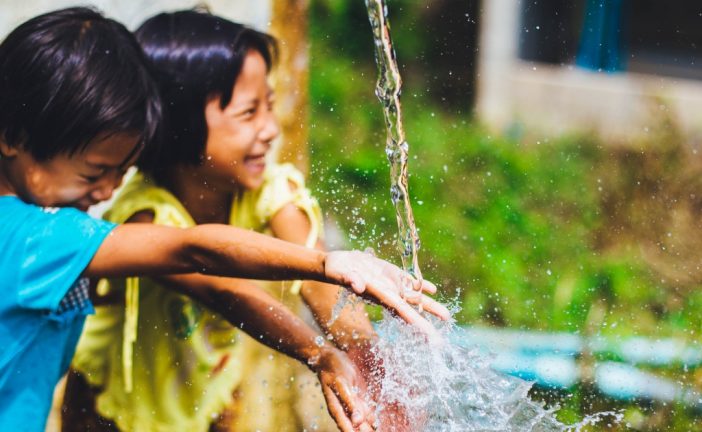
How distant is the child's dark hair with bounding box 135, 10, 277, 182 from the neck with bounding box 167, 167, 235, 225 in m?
0.03

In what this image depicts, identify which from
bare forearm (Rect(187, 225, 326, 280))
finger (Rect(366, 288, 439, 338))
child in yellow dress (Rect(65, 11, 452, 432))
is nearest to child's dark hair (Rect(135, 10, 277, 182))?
child in yellow dress (Rect(65, 11, 452, 432))

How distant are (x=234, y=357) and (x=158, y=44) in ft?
2.22

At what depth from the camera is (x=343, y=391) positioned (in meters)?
1.77

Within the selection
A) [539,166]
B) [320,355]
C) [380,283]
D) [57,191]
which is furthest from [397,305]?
[539,166]

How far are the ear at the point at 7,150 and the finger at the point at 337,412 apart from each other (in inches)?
26.1

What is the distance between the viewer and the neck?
6.70 feet

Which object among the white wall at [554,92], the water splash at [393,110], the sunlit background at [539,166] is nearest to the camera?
the water splash at [393,110]

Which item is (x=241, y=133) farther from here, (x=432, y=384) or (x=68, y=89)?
(x=432, y=384)

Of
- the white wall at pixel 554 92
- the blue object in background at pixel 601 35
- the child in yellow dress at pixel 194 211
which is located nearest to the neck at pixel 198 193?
the child in yellow dress at pixel 194 211

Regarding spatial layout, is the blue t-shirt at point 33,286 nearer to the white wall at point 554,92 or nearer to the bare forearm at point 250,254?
the bare forearm at point 250,254

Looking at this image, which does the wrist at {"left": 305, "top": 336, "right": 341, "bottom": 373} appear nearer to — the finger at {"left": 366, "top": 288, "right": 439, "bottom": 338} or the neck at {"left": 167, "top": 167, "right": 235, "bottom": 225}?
the neck at {"left": 167, "top": 167, "right": 235, "bottom": 225}

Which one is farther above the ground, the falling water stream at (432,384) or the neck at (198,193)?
the neck at (198,193)

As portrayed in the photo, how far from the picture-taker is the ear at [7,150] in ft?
5.73

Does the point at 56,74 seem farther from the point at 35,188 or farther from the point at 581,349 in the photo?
the point at 581,349
